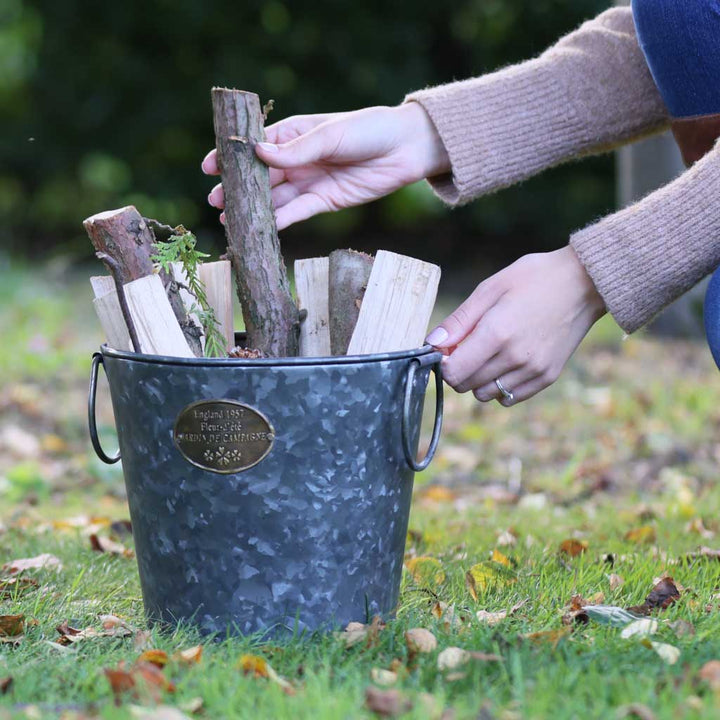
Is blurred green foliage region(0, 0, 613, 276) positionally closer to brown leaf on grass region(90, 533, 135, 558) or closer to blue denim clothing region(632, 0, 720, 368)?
blue denim clothing region(632, 0, 720, 368)

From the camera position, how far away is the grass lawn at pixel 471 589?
145 cm

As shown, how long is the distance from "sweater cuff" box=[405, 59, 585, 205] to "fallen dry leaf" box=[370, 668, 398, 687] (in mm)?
1140

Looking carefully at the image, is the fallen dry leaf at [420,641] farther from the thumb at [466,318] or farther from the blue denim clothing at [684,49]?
the blue denim clothing at [684,49]

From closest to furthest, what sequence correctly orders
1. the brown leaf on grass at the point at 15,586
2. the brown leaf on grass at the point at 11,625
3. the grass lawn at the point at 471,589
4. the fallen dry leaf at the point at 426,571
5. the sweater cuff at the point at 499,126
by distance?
the grass lawn at the point at 471,589 < the brown leaf on grass at the point at 11,625 < the brown leaf on grass at the point at 15,586 < the fallen dry leaf at the point at 426,571 < the sweater cuff at the point at 499,126

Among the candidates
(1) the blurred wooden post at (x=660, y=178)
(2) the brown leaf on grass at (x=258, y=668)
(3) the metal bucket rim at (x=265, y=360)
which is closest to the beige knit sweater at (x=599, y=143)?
(3) the metal bucket rim at (x=265, y=360)

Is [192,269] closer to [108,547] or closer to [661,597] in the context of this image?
[108,547]

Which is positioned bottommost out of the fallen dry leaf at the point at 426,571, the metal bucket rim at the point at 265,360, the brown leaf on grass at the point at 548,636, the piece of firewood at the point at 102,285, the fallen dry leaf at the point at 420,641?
the fallen dry leaf at the point at 426,571

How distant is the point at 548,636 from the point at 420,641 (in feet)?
0.70

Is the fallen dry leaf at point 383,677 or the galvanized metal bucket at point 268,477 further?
the galvanized metal bucket at point 268,477

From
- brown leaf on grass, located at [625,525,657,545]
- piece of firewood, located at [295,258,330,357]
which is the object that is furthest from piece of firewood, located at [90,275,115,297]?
brown leaf on grass, located at [625,525,657,545]

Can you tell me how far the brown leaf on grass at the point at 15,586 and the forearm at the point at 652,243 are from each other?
131cm

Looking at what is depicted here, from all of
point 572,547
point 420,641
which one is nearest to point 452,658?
point 420,641

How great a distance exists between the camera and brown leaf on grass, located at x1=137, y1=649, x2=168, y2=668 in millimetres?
1596

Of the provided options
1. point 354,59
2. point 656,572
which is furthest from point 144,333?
point 354,59
